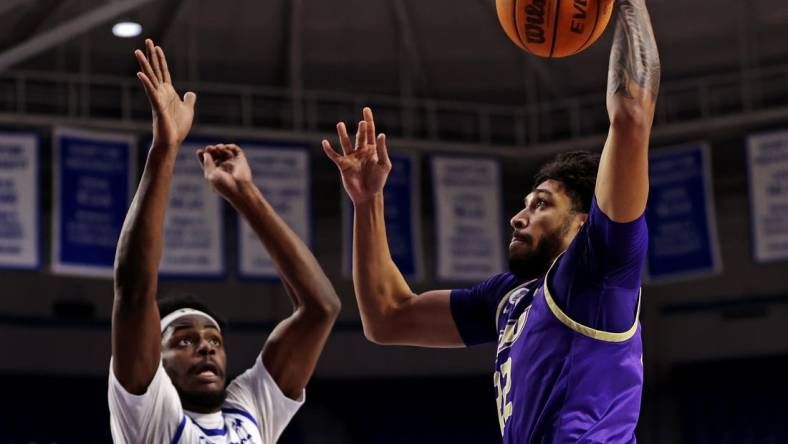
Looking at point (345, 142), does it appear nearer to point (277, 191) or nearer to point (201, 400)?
point (201, 400)

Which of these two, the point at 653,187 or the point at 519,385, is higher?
the point at 653,187

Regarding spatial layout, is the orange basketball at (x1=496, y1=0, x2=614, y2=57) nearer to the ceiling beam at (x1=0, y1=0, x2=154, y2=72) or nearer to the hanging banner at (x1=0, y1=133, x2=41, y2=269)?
the ceiling beam at (x1=0, y1=0, x2=154, y2=72)

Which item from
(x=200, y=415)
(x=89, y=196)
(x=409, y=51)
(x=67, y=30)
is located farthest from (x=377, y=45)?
(x=200, y=415)

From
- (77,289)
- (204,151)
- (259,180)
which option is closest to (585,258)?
(204,151)

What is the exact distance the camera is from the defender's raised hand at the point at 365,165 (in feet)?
17.2

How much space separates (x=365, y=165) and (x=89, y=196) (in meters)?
9.39

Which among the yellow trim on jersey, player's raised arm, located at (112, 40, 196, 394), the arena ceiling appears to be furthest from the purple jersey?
the arena ceiling

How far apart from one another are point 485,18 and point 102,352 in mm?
6726

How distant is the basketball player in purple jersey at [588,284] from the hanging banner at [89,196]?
9762 millimetres

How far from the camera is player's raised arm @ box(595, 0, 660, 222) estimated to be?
4.13 m

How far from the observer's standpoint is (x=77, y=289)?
17.5 meters

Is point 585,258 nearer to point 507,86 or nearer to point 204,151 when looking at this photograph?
point 204,151

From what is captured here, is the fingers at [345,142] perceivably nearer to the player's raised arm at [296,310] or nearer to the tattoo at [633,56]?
the player's raised arm at [296,310]

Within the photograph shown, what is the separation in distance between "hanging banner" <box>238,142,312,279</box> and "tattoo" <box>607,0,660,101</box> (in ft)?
34.0
